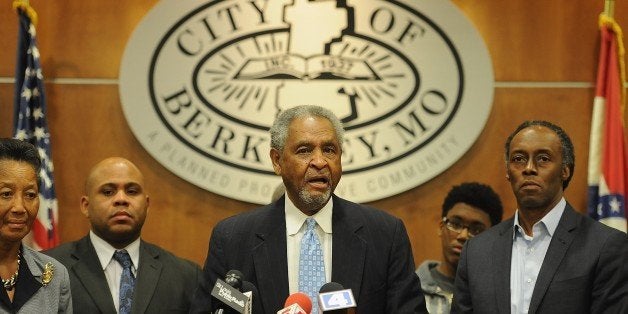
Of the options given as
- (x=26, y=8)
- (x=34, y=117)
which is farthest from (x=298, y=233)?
(x=26, y=8)

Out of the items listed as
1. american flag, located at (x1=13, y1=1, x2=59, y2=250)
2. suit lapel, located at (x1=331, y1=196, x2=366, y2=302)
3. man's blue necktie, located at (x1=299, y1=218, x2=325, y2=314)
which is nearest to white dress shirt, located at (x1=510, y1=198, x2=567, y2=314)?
suit lapel, located at (x1=331, y1=196, x2=366, y2=302)

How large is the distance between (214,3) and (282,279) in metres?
2.46

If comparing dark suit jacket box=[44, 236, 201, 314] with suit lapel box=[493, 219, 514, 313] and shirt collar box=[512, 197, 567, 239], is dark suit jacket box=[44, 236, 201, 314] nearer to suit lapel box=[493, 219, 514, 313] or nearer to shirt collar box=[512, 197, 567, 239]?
suit lapel box=[493, 219, 514, 313]

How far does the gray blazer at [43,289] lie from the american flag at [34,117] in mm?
1825

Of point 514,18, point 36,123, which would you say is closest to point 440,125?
point 514,18

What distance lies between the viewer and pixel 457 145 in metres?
5.25

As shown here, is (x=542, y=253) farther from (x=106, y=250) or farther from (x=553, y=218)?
(x=106, y=250)

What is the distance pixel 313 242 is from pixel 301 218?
109 millimetres

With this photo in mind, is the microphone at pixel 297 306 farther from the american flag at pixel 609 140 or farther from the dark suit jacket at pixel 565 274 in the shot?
the american flag at pixel 609 140

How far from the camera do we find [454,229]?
4531 millimetres

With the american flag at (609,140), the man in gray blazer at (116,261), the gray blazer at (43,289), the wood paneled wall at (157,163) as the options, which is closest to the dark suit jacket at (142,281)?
the man in gray blazer at (116,261)

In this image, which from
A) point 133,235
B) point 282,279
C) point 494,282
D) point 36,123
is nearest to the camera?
point 282,279

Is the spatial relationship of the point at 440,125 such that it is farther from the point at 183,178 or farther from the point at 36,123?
the point at 36,123

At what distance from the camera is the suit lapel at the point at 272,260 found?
324 cm
